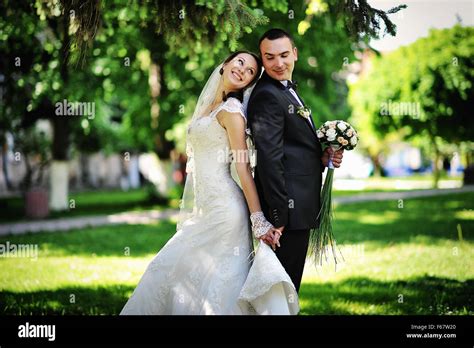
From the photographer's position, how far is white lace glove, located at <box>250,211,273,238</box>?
13.9ft

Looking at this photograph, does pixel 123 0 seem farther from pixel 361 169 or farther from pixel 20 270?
pixel 361 169

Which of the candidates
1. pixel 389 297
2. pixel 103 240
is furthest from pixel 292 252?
pixel 103 240

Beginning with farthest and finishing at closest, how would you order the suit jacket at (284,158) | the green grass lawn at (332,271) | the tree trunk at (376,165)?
1. the tree trunk at (376,165)
2. the green grass lawn at (332,271)
3. the suit jacket at (284,158)

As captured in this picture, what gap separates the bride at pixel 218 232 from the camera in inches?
172

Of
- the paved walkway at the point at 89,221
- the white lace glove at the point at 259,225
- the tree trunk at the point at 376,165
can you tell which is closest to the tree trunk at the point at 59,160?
the paved walkway at the point at 89,221

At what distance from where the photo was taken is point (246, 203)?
4.60 meters

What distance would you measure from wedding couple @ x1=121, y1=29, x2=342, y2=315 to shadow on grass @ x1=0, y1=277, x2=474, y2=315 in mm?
1746

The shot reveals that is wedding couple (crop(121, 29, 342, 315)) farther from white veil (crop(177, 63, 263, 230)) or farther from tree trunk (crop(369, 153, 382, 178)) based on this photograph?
tree trunk (crop(369, 153, 382, 178))

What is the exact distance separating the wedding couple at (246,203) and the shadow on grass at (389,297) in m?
1.88

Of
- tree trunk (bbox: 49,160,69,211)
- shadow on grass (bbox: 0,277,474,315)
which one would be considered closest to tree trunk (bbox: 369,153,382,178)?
tree trunk (bbox: 49,160,69,211)

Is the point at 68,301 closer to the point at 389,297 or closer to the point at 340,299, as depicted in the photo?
the point at 340,299

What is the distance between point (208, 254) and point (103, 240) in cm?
690

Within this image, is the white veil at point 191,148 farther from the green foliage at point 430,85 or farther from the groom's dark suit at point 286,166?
the green foliage at point 430,85

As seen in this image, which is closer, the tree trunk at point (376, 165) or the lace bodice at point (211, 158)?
the lace bodice at point (211, 158)
